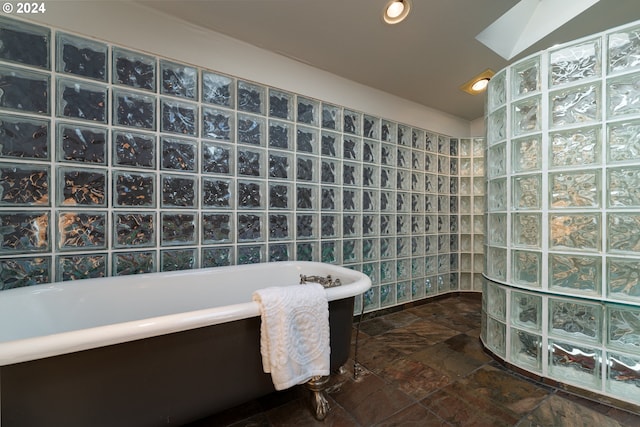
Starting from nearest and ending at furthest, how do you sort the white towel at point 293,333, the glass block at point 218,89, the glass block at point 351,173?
the white towel at point 293,333, the glass block at point 218,89, the glass block at point 351,173

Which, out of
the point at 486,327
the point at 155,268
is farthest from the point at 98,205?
the point at 486,327

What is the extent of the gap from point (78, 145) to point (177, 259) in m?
0.76

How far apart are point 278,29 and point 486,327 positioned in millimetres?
2358

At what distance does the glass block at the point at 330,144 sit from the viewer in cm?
215

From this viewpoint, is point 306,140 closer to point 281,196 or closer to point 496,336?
point 281,196

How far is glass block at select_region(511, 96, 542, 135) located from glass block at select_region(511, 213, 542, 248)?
480 mm

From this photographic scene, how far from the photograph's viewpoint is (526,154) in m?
1.55

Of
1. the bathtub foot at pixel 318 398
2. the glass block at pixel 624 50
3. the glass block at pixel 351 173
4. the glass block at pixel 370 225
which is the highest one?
the glass block at pixel 624 50

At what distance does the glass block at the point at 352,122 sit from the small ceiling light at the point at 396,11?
68 centimetres

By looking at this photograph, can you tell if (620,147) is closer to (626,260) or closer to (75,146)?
(626,260)

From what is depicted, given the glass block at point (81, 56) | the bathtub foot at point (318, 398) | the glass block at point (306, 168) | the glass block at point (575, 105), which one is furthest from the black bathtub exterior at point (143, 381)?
the glass block at point (575, 105)

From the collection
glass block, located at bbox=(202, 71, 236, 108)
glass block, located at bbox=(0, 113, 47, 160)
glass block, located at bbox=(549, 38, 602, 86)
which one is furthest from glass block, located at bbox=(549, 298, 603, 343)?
glass block, located at bbox=(0, 113, 47, 160)

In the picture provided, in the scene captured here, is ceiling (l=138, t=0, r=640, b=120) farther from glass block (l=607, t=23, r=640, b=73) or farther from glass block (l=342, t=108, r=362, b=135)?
glass block (l=607, t=23, r=640, b=73)

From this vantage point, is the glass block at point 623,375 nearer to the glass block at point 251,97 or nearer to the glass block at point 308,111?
the glass block at point 308,111
